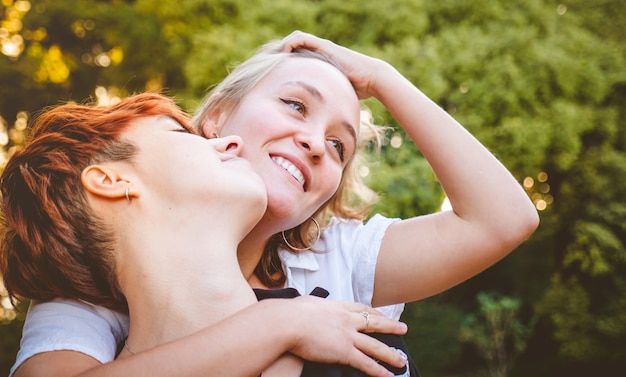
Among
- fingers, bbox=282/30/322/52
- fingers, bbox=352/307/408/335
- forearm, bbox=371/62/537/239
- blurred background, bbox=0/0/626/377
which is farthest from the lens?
blurred background, bbox=0/0/626/377

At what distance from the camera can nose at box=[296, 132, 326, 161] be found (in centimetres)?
176

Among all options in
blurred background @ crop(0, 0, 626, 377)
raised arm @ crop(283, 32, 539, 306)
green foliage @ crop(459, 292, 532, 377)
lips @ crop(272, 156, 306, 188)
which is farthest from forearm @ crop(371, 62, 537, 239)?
green foliage @ crop(459, 292, 532, 377)

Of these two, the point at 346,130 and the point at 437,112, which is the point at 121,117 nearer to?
the point at 346,130

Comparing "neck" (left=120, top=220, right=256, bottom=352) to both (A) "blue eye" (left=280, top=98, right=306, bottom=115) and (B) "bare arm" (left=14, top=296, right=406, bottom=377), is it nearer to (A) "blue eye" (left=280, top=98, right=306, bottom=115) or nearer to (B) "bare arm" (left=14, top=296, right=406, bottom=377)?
(B) "bare arm" (left=14, top=296, right=406, bottom=377)

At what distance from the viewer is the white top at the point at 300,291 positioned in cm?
148

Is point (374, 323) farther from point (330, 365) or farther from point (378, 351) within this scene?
point (330, 365)

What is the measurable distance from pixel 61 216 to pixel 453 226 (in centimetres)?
119

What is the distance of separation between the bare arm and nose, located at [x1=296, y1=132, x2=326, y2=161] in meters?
0.48

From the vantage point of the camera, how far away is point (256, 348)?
4.29 feet

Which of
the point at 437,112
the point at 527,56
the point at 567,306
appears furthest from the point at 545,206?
the point at 437,112

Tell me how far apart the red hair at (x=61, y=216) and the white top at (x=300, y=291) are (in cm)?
5

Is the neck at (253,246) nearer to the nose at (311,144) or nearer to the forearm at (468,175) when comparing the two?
the nose at (311,144)

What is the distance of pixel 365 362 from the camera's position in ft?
4.75

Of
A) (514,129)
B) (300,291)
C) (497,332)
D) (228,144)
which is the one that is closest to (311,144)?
(228,144)
